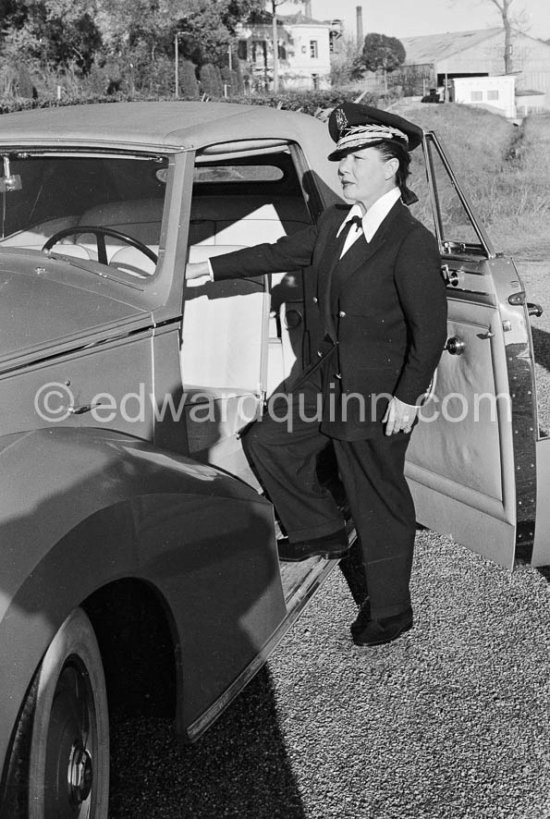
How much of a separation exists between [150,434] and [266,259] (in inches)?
42.0

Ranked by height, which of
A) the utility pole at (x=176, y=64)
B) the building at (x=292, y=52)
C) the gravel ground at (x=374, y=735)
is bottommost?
the gravel ground at (x=374, y=735)

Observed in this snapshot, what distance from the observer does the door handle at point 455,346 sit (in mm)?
3406

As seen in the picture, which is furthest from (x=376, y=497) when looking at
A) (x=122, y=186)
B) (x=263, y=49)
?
(x=263, y=49)

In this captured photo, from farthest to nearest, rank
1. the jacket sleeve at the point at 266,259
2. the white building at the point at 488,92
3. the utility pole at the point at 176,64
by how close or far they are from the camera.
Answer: the white building at the point at 488,92, the utility pole at the point at 176,64, the jacket sleeve at the point at 266,259

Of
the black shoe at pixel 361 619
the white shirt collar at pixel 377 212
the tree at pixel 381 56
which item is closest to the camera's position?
the white shirt collar at pixel 377 212

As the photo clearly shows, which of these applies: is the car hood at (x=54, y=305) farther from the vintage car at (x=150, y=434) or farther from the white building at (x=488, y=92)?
the white building at (x=488, y=92)

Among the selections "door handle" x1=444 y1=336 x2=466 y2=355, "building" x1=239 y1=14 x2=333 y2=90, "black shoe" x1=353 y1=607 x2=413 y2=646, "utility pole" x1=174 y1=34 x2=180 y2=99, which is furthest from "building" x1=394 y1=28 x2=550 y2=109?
"black shoe" x1=353 y1=607 x2=413 y2=646

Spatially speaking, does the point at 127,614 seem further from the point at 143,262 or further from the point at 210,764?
the point at 143,262

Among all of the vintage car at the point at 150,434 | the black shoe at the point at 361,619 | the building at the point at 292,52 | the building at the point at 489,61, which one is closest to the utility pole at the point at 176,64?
the building at the point at 292,52

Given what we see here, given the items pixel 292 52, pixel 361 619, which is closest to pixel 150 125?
pixel 361 619

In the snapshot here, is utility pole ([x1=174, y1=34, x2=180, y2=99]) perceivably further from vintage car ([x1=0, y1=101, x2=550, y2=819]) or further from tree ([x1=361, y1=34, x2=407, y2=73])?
A: vintage car ([x1=0, y1=101, x2=550, y2=819])

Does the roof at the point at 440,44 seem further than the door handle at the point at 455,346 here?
Yes

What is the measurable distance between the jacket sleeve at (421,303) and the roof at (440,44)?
86.6 meters

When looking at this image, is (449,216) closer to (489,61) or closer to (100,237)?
(100,237)
